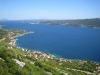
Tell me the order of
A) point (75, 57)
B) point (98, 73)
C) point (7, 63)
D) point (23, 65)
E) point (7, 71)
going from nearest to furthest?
point (7, 71)
point (7, 63)
point (23, 65)
point (98, 73)
point (75, 57)

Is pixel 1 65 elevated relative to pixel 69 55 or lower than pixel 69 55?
elevated

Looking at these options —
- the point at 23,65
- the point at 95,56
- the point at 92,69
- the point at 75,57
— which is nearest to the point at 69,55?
the point at 75,57

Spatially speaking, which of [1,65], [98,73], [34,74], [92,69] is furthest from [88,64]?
[1,65]

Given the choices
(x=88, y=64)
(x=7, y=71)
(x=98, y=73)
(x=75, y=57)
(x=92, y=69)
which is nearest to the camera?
(x=7, y=71)

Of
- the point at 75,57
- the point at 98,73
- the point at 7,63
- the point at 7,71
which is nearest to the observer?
the point at 7,71

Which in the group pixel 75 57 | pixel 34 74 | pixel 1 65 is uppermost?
pixel 1 65

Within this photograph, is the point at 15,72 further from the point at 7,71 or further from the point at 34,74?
the point at 34,74

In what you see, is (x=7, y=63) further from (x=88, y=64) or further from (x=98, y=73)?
(x=88, y=64)

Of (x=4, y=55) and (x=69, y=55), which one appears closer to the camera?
(x=4, y=55)

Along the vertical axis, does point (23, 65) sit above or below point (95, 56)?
above
